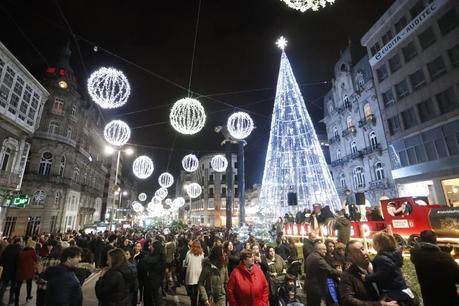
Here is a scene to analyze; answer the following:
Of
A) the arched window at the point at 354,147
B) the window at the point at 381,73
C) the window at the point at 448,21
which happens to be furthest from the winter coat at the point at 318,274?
the arched window at the point at 354,147

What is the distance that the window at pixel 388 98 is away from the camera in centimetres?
2513

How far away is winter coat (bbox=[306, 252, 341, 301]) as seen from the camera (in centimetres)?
514

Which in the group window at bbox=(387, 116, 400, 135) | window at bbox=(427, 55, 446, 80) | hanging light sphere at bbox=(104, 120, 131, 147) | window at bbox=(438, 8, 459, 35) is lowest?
hanging light sphere at bbox=(104, 120, 131, 147)

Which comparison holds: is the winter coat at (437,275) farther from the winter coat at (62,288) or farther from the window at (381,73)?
the window at (381,73)

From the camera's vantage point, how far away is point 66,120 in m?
34.6

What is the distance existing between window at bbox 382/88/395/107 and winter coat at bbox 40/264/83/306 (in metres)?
28.4

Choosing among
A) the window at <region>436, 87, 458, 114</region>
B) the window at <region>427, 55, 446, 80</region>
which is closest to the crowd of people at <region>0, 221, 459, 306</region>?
the window at <region>436, 87, 458, 114</region>

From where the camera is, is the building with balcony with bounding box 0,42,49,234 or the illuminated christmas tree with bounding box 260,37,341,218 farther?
the building with balcony with bounding box 0,42,49,234

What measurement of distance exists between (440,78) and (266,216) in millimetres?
17276

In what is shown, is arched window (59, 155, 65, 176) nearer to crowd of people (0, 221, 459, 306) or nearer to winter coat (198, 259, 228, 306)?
crowd of people (0, 221, 459, 306)

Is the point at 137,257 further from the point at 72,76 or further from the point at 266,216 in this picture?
the point at 72,76

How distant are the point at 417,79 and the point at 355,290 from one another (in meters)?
25.4

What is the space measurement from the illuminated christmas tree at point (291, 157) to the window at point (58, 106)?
2928cm

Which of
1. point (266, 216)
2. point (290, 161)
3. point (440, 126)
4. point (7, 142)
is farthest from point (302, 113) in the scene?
point (7, 142)
